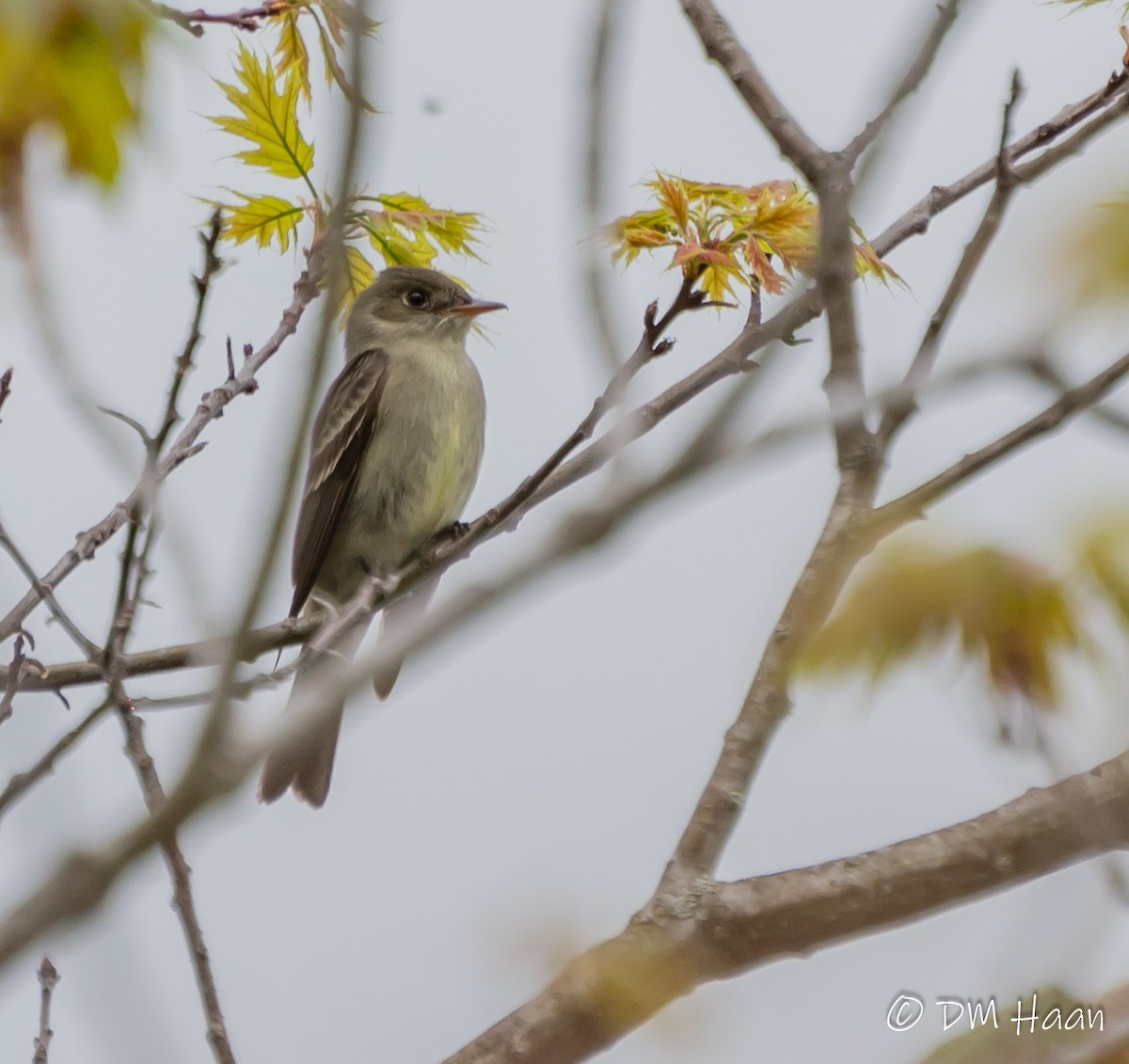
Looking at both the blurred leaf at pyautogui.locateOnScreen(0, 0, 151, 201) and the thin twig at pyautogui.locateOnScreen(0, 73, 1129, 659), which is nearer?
the blurred leaf at pyautogui.locateOnScreen(0, 0, 151, 201)

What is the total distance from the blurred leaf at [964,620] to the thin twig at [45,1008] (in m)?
1.99

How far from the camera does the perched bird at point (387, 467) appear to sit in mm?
6914

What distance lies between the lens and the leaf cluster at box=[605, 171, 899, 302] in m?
4.02

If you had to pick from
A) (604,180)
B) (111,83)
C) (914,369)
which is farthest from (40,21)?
(914,369)

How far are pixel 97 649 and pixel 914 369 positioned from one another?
205cm

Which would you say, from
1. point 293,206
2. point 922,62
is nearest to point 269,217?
point 293,206

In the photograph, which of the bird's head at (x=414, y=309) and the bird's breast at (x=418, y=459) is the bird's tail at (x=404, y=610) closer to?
the bird's breast at (x=418, y=459)

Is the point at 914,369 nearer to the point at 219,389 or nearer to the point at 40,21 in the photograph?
the point at 40,21

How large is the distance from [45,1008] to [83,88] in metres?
2.12

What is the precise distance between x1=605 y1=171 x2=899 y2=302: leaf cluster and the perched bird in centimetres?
278

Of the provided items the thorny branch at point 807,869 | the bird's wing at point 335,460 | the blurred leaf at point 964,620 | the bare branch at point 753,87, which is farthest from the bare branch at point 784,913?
the bird's wing at point 335,460

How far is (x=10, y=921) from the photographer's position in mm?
1278

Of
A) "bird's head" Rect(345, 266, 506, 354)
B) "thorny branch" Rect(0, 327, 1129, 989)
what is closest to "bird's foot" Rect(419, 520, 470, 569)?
"bird's head" Rect(345, 266, 506, 354)

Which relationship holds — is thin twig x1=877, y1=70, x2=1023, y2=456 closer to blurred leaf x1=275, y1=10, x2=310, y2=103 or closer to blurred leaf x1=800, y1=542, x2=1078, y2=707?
blurred leaf x1=800, y1=542, x2=1078, y2=707
